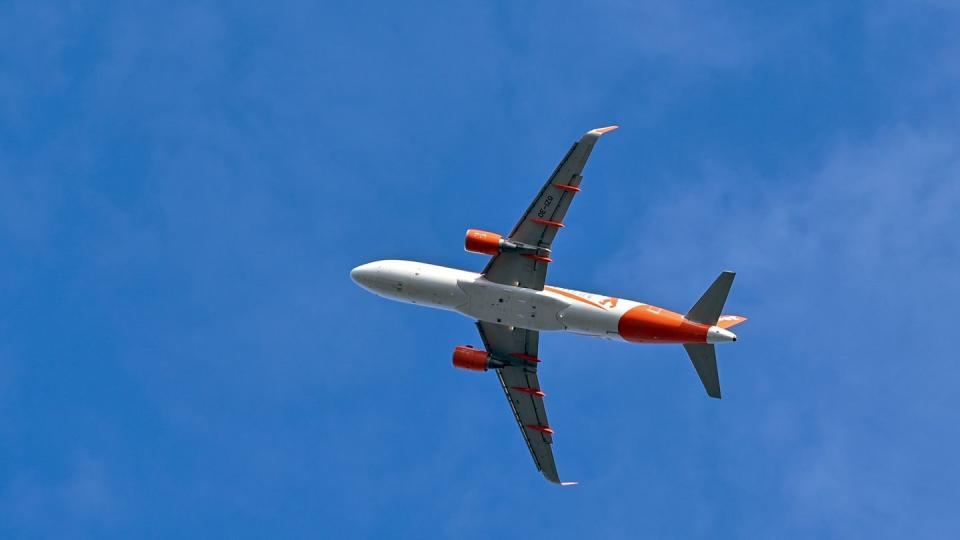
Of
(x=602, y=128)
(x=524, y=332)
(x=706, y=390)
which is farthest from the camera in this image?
(x=524, y=332)

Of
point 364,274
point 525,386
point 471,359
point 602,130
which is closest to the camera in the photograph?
point 602,130

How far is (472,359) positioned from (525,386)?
13.9 feet

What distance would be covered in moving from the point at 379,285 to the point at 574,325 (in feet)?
40.2

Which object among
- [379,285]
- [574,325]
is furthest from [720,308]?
[379,285]

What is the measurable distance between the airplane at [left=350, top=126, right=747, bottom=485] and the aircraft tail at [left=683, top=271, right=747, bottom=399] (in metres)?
0.06

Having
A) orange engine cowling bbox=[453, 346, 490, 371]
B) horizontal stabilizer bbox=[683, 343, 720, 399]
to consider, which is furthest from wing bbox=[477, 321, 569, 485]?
horizontal stabilizer bbox=[683, 343, 720, 399]

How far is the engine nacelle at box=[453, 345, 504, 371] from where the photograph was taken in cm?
7875

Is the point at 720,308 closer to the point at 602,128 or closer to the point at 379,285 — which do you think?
the point at 602,128

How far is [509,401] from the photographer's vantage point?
81188 millimetres

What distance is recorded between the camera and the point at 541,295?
73250 mm

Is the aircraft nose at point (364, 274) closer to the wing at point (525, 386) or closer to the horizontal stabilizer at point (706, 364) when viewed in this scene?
the wing at point (525, 386)

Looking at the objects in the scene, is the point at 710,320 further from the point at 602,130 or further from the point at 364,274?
the point at 364,274

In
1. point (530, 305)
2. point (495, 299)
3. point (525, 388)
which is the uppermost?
point (495, 299)

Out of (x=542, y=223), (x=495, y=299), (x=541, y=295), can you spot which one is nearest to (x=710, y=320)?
(x=541, y=295)
